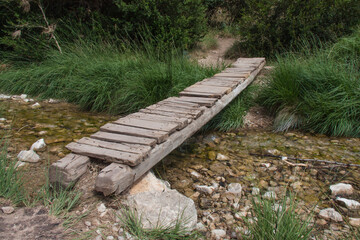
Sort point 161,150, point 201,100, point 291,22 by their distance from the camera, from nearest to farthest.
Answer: point 161,150
point 201,100
point 291,22

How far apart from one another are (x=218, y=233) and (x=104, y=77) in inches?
135

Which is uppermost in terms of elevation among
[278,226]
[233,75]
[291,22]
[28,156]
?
[291,22]

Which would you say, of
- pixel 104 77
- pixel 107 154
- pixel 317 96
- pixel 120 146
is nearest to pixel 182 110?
pixel 120 146

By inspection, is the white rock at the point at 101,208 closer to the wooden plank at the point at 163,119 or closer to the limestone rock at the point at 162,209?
the limestone rock at the point at 162,209

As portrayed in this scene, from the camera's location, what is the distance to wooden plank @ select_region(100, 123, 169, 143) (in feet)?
8.77

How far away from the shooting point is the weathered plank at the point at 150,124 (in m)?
2.84

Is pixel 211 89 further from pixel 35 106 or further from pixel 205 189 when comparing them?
pixel 35 106

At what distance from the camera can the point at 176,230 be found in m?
2.07

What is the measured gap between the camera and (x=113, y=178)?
2.16m

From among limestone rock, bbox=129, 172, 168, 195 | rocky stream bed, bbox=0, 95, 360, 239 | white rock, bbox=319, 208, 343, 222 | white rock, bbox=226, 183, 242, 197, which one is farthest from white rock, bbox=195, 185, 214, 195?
white rock, bbox=319, 208, 343, 222

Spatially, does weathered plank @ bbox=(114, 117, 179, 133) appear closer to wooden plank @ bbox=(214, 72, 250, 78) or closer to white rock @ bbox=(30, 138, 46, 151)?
white rock @ bbox=(30, 138, 46, 151)

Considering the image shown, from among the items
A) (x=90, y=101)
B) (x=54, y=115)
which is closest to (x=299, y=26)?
(x=90, y=101)

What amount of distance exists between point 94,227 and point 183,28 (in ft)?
18.0

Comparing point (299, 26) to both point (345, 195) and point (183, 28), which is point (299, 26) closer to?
point (183, 28)
